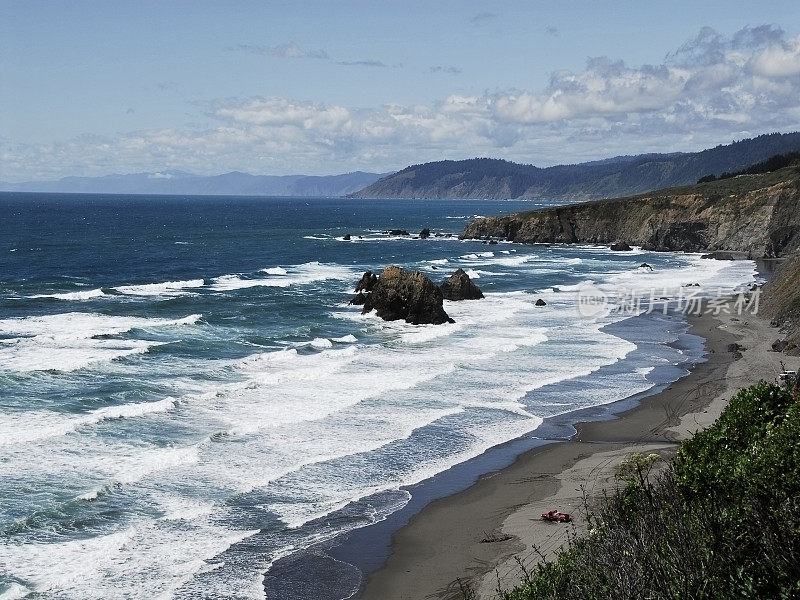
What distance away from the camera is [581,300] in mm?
65562

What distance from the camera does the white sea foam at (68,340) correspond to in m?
38.9

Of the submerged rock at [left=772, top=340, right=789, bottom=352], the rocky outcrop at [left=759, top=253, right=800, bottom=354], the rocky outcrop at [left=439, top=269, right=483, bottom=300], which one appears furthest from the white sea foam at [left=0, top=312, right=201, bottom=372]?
the rocky outcrop at [left=759, top=253, right=800, bottom=354]

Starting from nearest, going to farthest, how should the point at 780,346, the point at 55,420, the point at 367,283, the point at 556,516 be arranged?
the point at 556,516, the point at 55,420, the point at 780,346, the point at 367,283

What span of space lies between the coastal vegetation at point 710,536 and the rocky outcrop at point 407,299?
35.7m

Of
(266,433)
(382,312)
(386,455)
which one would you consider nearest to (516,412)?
(386,455)

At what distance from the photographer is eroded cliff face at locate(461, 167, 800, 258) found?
95.8 meters

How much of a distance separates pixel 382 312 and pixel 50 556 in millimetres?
36113

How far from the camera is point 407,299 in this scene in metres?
53.2

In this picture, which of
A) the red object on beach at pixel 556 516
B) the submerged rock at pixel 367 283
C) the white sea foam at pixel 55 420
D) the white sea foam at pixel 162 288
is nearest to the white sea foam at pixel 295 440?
the white sea foam at pixel 55 420

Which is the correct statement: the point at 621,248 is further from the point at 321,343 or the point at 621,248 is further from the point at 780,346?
the point at 321,343

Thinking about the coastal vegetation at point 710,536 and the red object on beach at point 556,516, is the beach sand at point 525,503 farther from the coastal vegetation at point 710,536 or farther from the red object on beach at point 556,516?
the coastal vegetation at point 710,536

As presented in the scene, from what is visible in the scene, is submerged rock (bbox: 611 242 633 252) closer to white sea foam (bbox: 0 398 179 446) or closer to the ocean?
the ocean

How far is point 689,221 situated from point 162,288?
71.4m

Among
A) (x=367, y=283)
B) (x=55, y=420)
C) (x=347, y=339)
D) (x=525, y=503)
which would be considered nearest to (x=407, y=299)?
(x=347, y=339)
